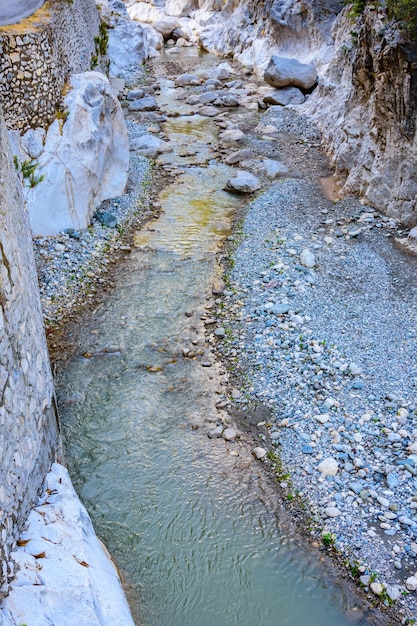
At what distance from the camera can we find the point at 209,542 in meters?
6.93

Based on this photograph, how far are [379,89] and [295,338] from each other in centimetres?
763

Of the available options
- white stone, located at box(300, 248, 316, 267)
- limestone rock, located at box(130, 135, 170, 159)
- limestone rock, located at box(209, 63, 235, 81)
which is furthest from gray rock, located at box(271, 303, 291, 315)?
limestone rock, located at box(209, 63, 235, 81)

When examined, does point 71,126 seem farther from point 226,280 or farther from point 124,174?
point 226,280

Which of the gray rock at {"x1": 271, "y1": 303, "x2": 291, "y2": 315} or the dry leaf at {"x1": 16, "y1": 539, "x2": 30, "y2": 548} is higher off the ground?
the dry leaf at {"x1": 16, "y1": 539, "x2": 30, "y2": 548}

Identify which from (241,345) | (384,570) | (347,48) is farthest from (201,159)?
(384,570)

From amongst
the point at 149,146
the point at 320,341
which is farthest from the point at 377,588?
the point at 149,146

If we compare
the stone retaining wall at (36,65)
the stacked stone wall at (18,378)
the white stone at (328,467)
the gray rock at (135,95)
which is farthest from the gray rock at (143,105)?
the white stone at (328,467)

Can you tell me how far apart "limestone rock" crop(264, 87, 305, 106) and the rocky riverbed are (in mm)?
6791

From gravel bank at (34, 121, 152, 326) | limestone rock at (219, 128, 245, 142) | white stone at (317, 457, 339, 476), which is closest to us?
white stone at (317, 457, 339, 476)

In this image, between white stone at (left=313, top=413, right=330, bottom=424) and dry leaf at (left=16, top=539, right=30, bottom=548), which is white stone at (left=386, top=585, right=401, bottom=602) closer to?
white stone at (left=313, top=413, right=330, bottom=424)

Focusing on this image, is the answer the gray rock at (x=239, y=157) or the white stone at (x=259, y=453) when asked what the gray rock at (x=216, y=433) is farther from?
the gray rock at (x=239, y=157)

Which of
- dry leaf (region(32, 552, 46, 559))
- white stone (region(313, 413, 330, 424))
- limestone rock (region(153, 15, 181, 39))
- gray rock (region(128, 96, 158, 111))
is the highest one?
limestone rock (region(153, 15, 181, 39))

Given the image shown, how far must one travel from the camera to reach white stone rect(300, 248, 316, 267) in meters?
12.1

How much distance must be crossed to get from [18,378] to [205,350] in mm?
5344
